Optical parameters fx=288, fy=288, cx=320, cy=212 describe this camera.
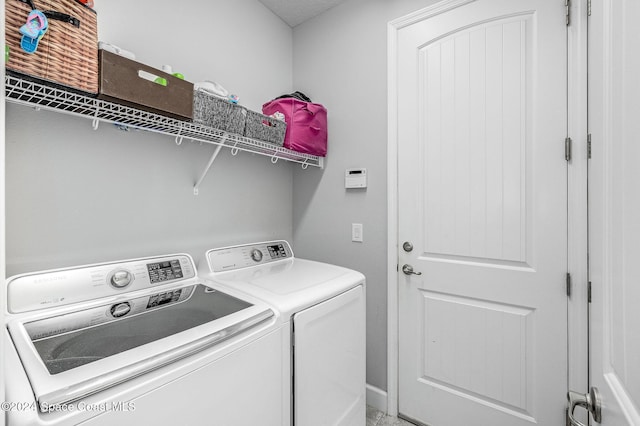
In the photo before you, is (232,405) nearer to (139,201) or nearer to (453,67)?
(139,201)

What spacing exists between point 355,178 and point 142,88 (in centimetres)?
135

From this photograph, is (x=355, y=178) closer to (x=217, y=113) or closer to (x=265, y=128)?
(x=265, y=128)

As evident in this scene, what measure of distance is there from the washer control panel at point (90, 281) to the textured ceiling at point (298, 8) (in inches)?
75.2

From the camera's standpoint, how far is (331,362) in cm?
135

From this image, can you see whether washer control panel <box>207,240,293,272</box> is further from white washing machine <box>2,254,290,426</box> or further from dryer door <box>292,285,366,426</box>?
dryer door <box>292,285,366,426</box>

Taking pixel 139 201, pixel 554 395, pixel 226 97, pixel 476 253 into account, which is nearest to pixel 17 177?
pixel 139 201

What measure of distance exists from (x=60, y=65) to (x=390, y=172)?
1.63 m

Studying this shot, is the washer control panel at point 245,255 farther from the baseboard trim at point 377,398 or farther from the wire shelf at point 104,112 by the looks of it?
the baseboard trim at point 377,398

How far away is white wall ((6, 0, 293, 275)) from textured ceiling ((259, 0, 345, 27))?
0.07 meters

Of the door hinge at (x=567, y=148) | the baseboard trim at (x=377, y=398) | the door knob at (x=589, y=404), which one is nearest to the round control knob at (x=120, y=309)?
the door knob at (x=589, y=404)

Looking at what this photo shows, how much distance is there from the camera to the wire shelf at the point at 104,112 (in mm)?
939

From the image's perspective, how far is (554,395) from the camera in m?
1.45

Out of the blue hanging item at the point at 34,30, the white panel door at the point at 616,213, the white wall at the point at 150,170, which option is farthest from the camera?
the white wall at the point at 150,170

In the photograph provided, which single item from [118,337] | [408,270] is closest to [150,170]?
[118,337]
